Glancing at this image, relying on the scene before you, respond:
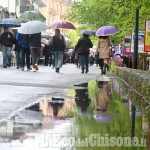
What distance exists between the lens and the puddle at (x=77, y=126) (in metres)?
4.95

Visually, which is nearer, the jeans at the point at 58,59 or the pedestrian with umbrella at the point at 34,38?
the pedestrian with umbrella at the point at 34,38

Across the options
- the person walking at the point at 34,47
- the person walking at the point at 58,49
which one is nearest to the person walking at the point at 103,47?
the person walking at the point at 58,49

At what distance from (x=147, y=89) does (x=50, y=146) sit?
4948 mm

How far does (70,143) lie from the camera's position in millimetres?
4949

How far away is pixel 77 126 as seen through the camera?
239 inches

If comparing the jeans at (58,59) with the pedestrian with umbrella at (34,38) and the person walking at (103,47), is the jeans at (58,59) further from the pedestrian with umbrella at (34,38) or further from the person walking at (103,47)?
the person walking at (103,47)

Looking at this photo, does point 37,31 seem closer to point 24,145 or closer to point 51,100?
point 51,100

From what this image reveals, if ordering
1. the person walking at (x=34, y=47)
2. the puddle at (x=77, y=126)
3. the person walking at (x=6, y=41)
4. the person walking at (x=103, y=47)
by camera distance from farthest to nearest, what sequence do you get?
the person walking at (x=6, y=41), the person walking at (x=103, y=47), the person walking at (x=34, y=47), the puddle at (x=77, y=126)

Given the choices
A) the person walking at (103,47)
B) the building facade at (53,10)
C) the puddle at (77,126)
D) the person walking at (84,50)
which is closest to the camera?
the puddle at (77,126)

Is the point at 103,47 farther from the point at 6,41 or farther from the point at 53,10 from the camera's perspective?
the point at 53,10

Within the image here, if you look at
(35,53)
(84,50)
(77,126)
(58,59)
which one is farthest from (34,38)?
(77,126)

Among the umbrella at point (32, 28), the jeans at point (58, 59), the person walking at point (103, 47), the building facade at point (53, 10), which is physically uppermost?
the building facade at point (53, 10)

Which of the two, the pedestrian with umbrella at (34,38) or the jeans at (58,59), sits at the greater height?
the pedestrian with umbrella at (34,38)

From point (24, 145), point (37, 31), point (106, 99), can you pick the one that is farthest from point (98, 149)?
point (37, 31)
